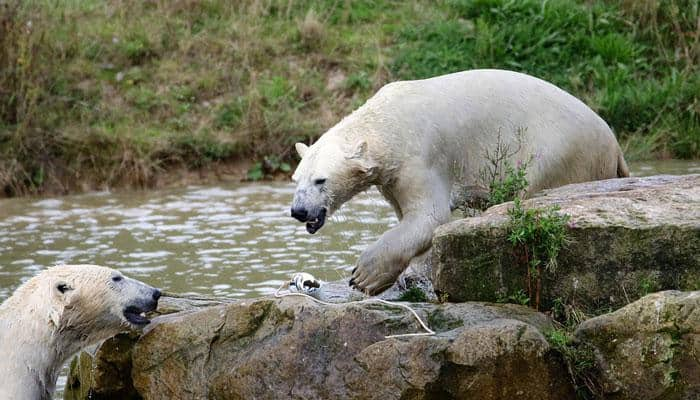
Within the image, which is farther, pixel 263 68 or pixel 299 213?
pixel 263 68

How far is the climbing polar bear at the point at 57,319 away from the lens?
6.34 meters

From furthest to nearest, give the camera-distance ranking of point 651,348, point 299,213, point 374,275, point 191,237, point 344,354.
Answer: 1. point 191,237
2. point 374,275
3. point 299,213
4. point 344,354
5. point 651,348

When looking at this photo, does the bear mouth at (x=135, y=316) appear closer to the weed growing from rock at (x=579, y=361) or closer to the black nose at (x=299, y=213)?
the black nose at (x=299, y=213)

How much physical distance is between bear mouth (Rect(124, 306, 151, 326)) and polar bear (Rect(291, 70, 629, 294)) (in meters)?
1.11

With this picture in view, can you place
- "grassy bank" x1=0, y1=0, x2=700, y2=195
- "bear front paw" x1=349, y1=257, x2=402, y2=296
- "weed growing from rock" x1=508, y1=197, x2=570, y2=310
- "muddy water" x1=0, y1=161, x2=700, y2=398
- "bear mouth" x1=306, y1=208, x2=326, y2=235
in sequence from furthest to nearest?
"grassy bank" x1=0, y1=0, x2=700, y2=195, "muddy water" x1=0, y1=161, x2=700, y2=398, "bear front paw" x1=349, y1=257, x2=402, y2=296, "bear mouth" x1=306, y1=208, x2=326, y2=235, "weed growing from rock" x1=508, y1=197, x2=570, y2=310

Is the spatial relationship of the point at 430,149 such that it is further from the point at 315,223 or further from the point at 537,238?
the point at 537,238

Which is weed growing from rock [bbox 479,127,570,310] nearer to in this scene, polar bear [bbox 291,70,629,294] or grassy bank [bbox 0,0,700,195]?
polar bear [bbox 291,70,629,294]

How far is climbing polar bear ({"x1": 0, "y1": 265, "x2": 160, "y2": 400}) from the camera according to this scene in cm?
634

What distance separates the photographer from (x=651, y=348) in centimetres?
592

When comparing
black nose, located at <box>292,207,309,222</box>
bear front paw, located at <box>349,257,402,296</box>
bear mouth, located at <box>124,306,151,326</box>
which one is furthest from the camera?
bear front paw, located at <box>349,257,402,296</box>

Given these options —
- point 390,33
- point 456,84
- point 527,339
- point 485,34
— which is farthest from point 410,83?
point 390,33

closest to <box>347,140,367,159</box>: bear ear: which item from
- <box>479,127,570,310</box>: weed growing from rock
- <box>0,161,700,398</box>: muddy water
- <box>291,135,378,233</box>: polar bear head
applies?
<box>291,135,378,233</box>: polar bear head

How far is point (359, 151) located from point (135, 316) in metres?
1.72

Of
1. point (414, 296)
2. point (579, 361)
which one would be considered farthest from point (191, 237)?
point (579, 361)
